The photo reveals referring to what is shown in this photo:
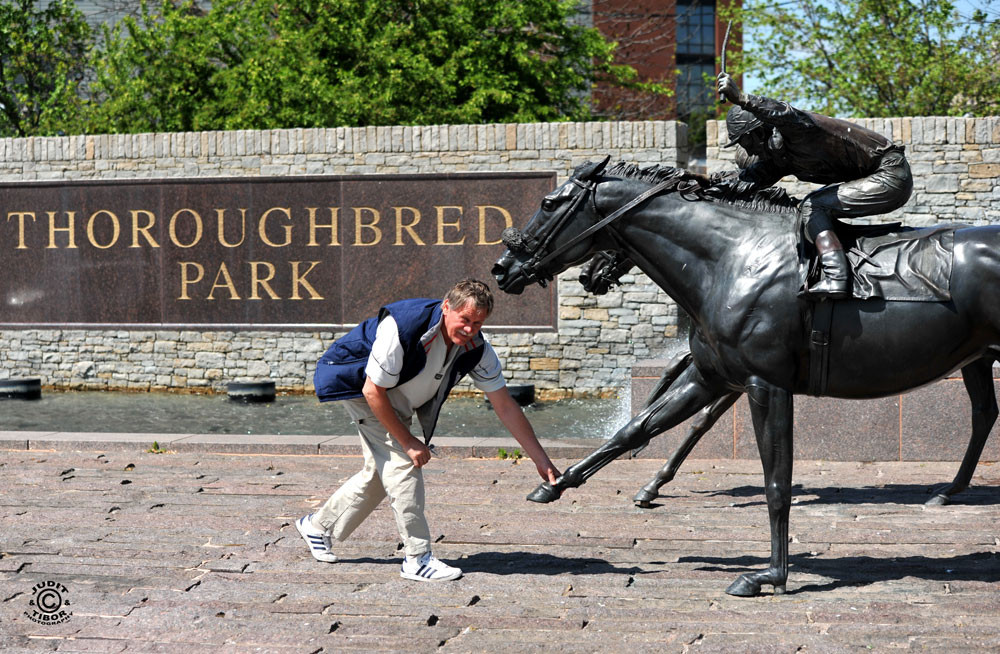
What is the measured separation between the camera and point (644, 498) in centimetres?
752

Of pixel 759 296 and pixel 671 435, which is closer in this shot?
pixel 759 296

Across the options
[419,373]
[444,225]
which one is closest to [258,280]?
[444,225]

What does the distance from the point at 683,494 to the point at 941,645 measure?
3332 mm

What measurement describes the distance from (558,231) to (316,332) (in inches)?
384

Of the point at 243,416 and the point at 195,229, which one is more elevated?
the point at 195,229

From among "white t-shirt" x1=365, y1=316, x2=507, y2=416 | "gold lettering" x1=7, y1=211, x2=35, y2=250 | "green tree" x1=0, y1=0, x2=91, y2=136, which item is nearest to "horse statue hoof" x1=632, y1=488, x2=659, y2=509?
"white t-shirt" x1=365, y1=316, x2=507, y2=416

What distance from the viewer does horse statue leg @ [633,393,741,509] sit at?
7.55 meters

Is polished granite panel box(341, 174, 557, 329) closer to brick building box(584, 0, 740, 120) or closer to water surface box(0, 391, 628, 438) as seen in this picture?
water surface box(0, 391, 628, 438)

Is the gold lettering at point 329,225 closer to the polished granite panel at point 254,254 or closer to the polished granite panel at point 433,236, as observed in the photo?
the polished granite panel at point 254,254

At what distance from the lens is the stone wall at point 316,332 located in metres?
14.6

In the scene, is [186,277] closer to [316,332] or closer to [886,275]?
[316,332]

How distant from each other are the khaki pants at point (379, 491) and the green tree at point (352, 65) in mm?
13808

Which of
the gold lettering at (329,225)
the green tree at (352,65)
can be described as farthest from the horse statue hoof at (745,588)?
the green tree at (352,65)

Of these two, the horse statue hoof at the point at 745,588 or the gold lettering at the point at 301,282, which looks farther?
the gold lettering at the point at 301,282
